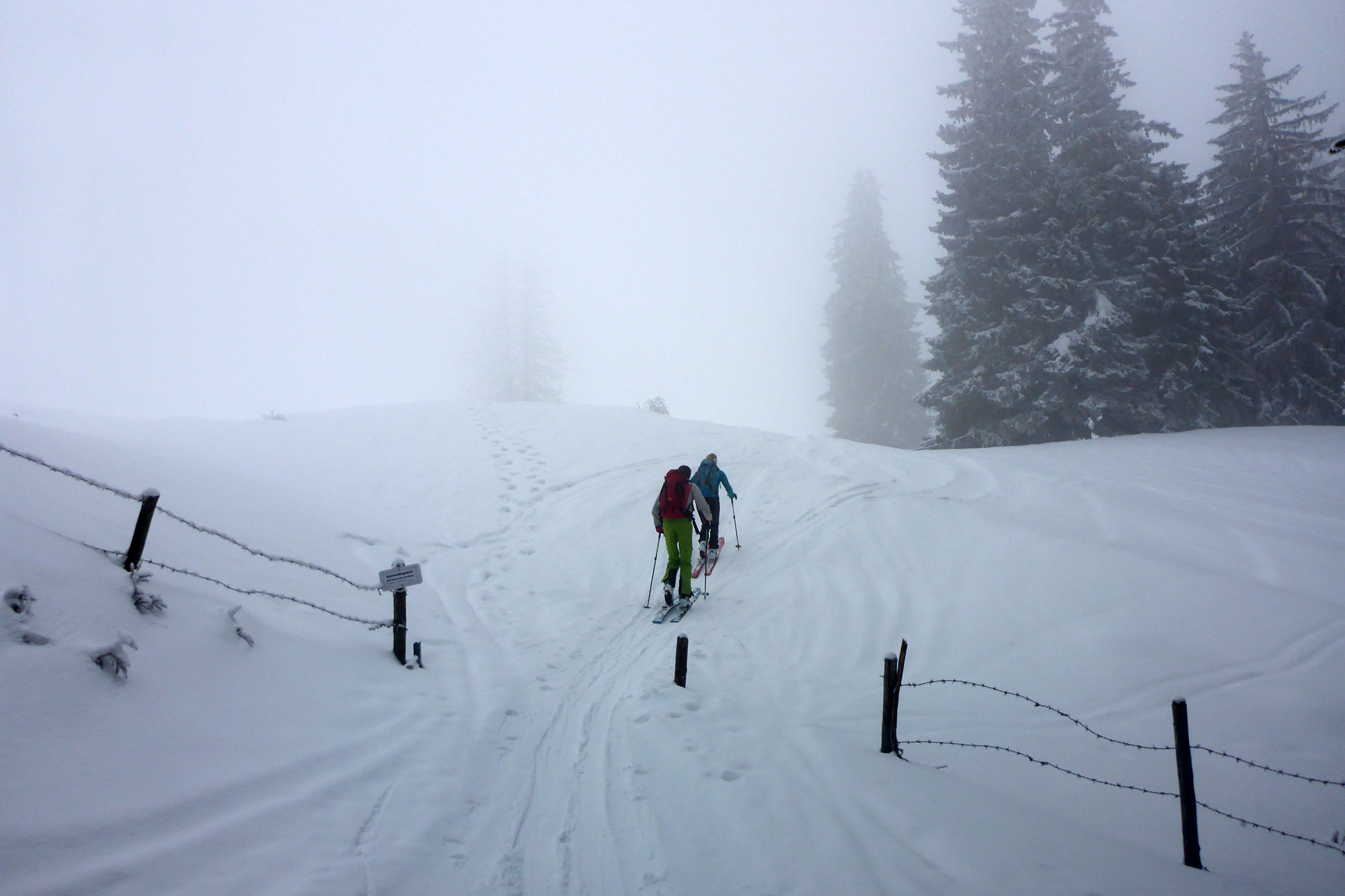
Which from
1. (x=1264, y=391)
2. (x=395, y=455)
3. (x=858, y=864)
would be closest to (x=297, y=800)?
(x=858, y=864)

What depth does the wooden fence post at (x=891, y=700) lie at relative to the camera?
4609mm

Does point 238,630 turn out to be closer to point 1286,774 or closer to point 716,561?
point 716,561

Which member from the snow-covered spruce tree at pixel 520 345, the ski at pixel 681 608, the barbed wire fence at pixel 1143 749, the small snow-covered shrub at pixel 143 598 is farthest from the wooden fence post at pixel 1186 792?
the snow-covered spruce tree at pixel 520 345

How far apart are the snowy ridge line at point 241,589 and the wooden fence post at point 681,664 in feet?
9.84

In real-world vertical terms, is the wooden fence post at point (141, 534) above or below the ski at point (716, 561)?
above

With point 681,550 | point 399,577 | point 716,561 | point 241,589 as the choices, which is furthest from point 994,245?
point 241,589

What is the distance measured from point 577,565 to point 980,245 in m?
16.3

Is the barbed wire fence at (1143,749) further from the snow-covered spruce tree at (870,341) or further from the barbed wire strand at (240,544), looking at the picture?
the snow-covered spruce tree at (870,341)

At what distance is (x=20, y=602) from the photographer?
12.2 feet

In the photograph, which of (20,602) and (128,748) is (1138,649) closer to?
(128,748)

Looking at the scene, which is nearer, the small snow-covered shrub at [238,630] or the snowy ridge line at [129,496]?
the snowy ridge line at [129,496]

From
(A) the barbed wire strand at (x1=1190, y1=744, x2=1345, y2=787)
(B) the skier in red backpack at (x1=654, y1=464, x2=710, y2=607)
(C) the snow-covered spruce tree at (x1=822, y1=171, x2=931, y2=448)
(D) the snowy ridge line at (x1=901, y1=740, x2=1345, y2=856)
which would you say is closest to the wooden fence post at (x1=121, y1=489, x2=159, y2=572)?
(B) the skier in red backpack at (x1=654, y1=464, x2=710, y2=607)

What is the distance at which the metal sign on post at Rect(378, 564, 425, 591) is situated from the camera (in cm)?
584

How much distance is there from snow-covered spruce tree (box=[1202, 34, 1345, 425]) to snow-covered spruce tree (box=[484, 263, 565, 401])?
30983 mm
